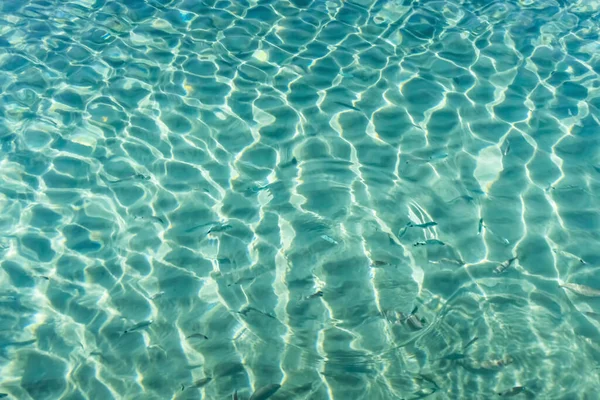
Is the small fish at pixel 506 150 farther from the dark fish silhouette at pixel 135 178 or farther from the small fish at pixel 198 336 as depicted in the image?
the dark fish silhouette at pixel 135 178

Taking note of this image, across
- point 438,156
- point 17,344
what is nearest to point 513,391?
point 438,156

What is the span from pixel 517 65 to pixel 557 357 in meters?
3.56

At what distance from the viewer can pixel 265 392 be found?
3469 millimetres

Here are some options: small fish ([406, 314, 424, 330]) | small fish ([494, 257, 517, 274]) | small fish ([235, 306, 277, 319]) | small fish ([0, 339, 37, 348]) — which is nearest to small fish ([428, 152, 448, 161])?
small fish ([494, 257, 517, 274])

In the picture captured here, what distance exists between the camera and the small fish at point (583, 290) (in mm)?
3920

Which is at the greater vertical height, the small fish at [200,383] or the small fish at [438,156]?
the small fish at [438,156]

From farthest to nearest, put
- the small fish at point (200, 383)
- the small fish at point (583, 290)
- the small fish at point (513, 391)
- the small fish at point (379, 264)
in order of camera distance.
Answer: the small fish at point (379, 264)
the small fish at point (583, 290)
the small fish at point (200, 383)
the small fish at point (513, 391)

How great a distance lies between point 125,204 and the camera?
185 inches

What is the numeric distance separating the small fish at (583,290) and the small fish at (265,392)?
87.2 inches

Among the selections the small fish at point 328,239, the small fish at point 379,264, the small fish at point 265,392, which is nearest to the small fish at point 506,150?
the small fish at point 379,264

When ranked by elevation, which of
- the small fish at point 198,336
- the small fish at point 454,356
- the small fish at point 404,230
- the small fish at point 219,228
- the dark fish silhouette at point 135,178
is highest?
the dark fish silhouette at point 135,178

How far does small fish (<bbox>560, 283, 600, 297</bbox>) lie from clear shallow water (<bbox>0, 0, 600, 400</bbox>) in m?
0.04

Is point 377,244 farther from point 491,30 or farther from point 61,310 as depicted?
point 491,30

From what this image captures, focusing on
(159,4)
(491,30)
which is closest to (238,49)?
(159,4)
